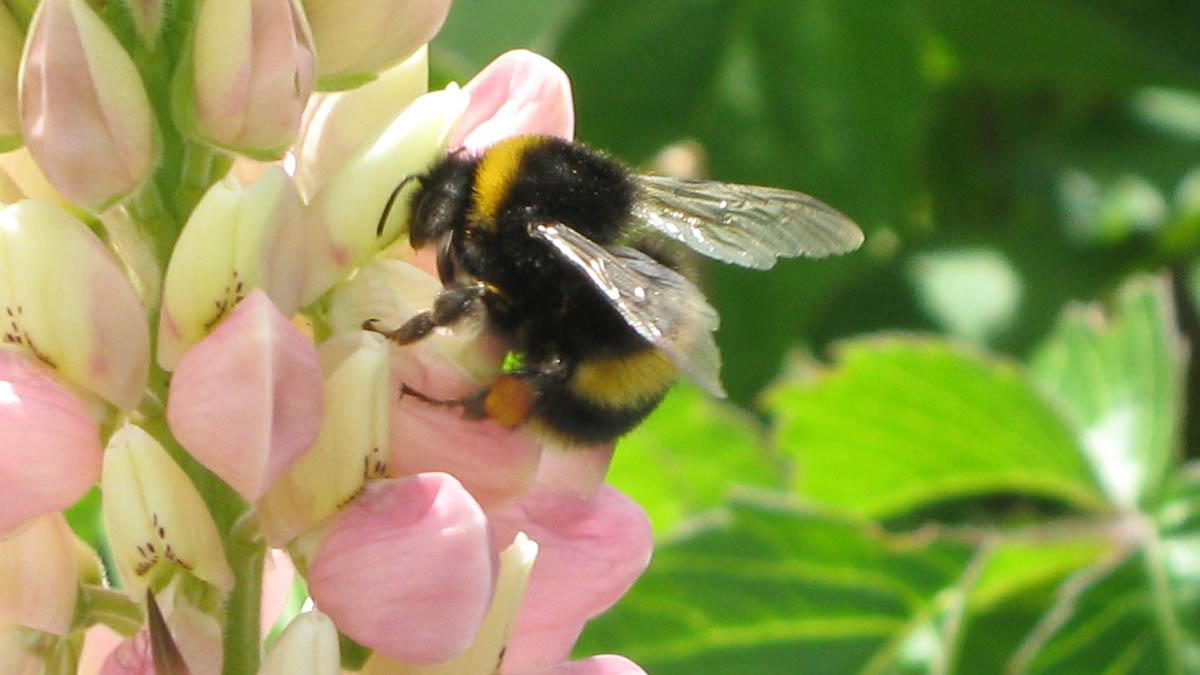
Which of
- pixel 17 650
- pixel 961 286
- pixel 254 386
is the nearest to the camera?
pixel 254 386

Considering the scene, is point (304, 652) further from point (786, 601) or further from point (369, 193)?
point (786, 601)

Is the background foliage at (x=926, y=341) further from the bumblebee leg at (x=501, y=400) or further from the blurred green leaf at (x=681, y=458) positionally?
the bumblebee leg at (x=501, y=400)

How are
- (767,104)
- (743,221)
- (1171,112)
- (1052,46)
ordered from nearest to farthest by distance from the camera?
(743,221) → (767,104) → (1052,46) → (1171,112)

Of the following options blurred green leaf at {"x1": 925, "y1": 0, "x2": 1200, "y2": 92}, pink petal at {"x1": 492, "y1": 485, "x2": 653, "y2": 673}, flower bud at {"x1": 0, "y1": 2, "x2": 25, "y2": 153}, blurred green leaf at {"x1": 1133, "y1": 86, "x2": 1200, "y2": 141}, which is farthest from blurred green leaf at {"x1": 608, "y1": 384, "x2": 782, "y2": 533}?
blurred green leaf at {"x1": 1133, "y1": 86, "x2": 1200, "y2": 141}

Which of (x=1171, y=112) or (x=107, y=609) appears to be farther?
(x=1171, y=112)

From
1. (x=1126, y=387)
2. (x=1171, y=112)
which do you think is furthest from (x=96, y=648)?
(x=1171, y=112)

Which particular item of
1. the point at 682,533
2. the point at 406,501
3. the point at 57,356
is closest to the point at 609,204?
the point at 406,501

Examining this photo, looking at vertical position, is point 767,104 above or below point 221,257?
above
